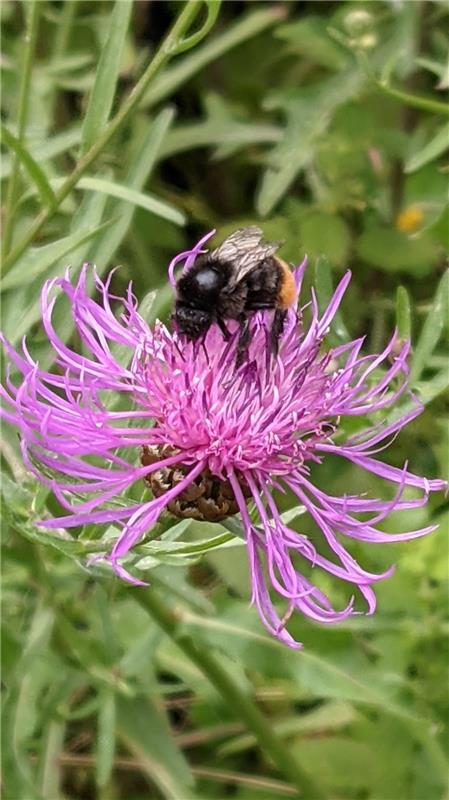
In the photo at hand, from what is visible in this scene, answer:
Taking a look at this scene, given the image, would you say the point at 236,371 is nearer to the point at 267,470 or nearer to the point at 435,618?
the point at 267,470

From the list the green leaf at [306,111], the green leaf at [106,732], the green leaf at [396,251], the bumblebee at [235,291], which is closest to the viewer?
the bumblebee at [235,291]

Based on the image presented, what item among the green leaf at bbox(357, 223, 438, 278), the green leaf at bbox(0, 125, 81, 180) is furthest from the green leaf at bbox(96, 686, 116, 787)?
the green leaf at bbox(357, 223, 438, 278)

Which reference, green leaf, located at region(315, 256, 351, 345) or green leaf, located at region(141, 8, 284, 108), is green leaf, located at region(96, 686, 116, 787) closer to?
green leaf, located at region(315, 256, 351, 345)

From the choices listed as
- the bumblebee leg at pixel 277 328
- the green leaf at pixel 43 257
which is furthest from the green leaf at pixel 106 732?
the bumblebee leg at pixel 277 328

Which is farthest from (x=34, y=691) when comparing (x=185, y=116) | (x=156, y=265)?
(x=185, y=116)

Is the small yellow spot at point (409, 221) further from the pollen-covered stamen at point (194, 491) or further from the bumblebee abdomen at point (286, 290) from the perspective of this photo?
the pollen-covered stamen at point (194, 491)

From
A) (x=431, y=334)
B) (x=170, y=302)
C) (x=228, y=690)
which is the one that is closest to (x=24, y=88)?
(x=170, y=302)
